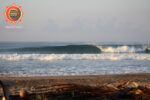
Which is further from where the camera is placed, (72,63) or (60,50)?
(60,50)

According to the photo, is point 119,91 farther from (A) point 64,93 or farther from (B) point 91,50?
(B) point 91,50

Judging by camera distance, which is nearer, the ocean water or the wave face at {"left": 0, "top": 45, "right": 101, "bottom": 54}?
the ocean water

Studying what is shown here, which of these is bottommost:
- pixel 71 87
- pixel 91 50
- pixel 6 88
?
pixel 91 50

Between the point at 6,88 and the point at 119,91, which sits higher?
the point at 6,88

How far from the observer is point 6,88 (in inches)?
83.6

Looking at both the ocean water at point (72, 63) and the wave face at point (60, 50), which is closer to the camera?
the ocean water at point (72, 63)

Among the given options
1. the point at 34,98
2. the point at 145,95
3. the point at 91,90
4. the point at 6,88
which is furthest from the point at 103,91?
the point at 6,88

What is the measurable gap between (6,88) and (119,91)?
4.64 feet

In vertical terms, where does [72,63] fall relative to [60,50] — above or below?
above

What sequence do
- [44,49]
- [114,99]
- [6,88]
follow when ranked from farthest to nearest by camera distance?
[44,49] → [114,99] → [6,88]

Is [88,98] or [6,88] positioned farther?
[88,98]

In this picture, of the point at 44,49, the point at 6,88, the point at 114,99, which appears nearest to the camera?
the point at 6,88

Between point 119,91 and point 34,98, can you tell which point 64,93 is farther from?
point 119,91

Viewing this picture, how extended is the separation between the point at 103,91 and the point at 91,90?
5.9 inches
